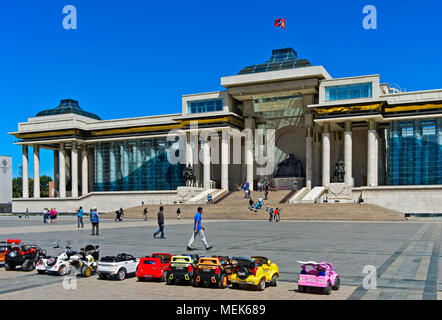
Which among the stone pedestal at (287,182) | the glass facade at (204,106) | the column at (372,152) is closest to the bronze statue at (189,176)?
the glass facade at (204,106)

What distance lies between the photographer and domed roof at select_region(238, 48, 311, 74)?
2422 inches

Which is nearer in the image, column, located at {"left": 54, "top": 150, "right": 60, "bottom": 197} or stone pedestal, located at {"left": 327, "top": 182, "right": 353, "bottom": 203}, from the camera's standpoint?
stone pedestal, located at {"left": 327, "top": 182, "right": 353, "bottom": 203}

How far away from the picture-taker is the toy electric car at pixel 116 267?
38.0 ft

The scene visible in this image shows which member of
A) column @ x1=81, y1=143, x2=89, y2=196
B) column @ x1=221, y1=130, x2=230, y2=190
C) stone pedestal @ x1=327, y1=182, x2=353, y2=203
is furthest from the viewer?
column @ x1=81, y1=143, x2=89, y2=196

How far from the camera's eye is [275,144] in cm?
7012

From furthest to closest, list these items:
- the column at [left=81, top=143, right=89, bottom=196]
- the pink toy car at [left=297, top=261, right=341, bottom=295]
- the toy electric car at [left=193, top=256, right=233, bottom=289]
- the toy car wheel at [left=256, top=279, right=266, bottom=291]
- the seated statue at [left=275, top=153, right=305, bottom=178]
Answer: the column at [left=81, top=143, right=89, bottom=196], the seated statue at [left=275, top=153, right=305, bottom=178], the toy electric car at [left=193, top=256, right=233, bottom=289], the toy car wheel at [left=256, top=279, right=266, bottom=291], the pink toy car at [left=297, top=261, right=341, bottom=295]

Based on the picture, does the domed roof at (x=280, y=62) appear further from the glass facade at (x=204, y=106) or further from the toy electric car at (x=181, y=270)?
the toy electric car at (x=181, y=270)

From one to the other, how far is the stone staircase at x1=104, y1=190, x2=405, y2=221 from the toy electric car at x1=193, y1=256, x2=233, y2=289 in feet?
108

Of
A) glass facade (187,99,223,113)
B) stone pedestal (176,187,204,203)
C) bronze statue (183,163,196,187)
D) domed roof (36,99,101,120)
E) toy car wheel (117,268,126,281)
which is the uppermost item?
domed roof (36,99,101,120)

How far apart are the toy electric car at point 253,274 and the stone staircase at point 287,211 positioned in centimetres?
3237

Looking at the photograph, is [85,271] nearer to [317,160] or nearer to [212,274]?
[212,274]

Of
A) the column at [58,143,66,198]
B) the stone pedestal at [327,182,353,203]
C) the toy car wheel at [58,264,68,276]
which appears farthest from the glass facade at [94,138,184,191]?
the toy car wheel at [58,264,68,276]

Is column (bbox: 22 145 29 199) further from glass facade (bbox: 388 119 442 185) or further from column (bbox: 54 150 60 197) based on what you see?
glass facade (bbox: 388 119 442 185)
